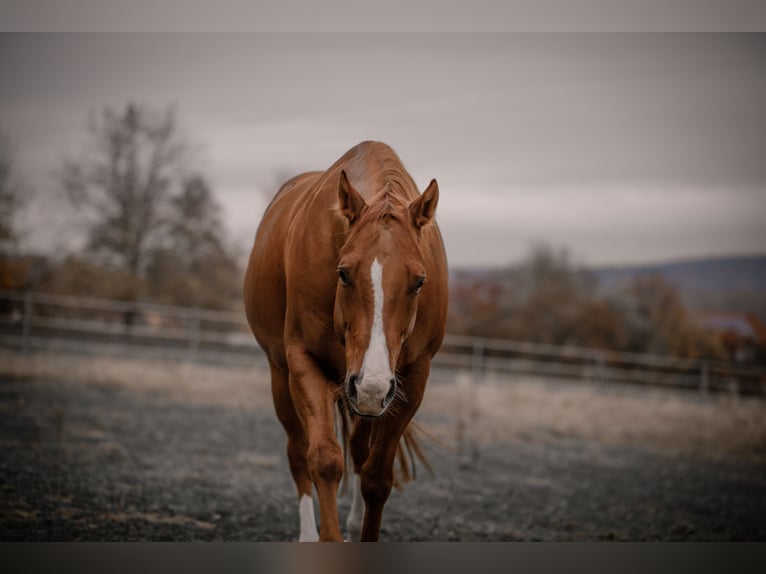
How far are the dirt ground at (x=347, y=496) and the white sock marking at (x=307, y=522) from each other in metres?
0.49

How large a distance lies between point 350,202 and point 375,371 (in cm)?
59

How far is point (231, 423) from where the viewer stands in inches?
289

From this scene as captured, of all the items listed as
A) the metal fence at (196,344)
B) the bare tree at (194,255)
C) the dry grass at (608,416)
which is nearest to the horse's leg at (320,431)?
the dry grass at (608,416)

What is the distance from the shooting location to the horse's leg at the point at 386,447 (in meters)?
2.51

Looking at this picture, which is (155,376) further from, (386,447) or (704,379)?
(704,379)

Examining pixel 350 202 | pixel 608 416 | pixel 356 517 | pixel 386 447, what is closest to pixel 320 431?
pixel 386 447

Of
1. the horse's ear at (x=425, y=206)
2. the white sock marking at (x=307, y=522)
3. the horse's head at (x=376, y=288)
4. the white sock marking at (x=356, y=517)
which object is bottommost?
the white sock marking at (x=356, y=517)

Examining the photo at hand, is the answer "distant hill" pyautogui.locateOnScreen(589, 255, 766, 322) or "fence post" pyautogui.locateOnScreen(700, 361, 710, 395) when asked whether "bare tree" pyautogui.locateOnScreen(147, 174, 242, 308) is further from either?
"distant hill" pyautogui.locateOnScreen(589, 255, 766, 322)

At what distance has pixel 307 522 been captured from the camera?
2750mm

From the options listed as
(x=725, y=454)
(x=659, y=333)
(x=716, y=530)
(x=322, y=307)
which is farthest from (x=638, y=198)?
(x=322, y=307)

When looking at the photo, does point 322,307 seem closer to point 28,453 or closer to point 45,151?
point 28,453

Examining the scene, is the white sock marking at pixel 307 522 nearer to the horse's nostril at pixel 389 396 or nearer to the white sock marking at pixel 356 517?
the white sock marking at pixel 356 517

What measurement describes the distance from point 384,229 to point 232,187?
1420 cm

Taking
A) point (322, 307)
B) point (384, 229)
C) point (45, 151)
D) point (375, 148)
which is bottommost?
point (322, 307)
